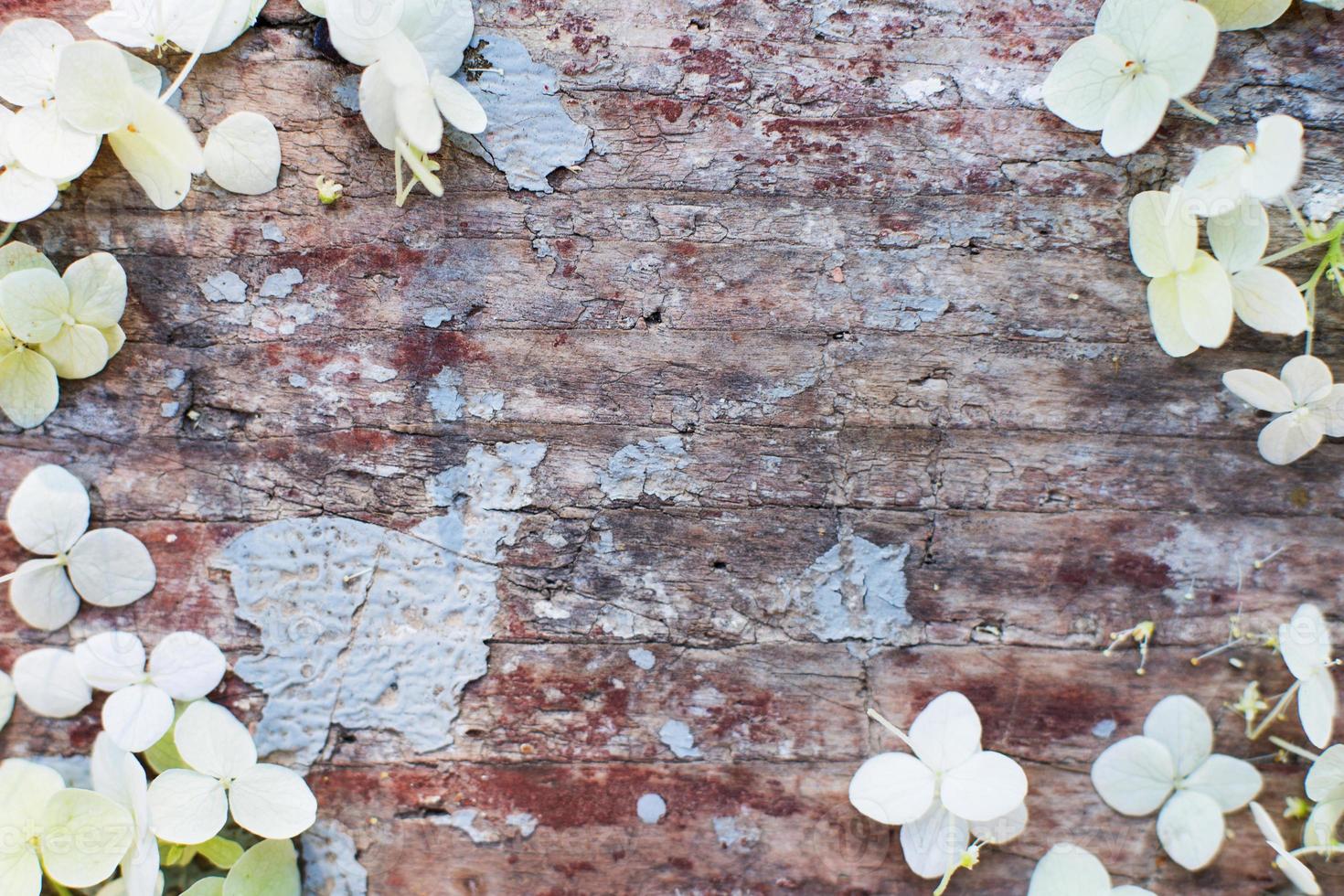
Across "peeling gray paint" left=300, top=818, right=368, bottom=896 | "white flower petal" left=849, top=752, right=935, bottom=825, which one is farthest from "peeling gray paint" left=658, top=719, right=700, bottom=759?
"peeling gray paint" left=300, top=818, right=368, bottom=896

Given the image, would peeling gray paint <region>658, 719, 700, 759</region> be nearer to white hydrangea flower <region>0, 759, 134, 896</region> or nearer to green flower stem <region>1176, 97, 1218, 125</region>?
white hydrangea flower <region>0, 759, 134, 896</region>

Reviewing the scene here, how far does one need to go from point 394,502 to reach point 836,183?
2.17ft

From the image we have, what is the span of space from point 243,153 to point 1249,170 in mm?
1147

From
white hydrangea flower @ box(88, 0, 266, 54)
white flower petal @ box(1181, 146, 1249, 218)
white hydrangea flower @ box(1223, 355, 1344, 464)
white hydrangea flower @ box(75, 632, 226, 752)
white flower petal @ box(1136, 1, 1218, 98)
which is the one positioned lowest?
white hydrangea flower @ box(75, 632, 226, 752)

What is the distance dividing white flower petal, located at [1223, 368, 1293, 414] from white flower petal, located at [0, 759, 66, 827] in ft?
4.77

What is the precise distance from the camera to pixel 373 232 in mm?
952

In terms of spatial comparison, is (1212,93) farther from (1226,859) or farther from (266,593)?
(266,593)

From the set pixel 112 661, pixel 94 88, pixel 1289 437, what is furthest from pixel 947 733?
pixel 94 88

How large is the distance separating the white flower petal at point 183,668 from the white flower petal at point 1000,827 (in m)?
0.94

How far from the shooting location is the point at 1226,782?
0.97 meters

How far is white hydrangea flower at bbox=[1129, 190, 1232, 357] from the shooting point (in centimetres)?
90

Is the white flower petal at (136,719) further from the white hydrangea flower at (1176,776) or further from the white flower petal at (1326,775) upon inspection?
the white flower petal at (1326,775)

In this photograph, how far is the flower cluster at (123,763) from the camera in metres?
0.90

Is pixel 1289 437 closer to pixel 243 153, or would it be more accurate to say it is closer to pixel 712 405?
pixel 712 405
